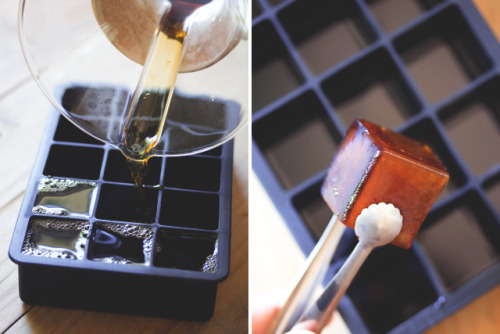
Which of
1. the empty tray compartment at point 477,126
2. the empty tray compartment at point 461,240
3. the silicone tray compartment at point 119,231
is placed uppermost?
the silicone tray compartment at point 119,231

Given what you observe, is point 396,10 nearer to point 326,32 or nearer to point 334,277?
point 326,32

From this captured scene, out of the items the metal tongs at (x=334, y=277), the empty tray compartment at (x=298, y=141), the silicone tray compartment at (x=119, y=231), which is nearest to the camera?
the metal tongs at (x=334, y=277)

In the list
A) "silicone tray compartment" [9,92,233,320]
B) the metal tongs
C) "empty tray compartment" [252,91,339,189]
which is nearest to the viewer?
the metal tongs

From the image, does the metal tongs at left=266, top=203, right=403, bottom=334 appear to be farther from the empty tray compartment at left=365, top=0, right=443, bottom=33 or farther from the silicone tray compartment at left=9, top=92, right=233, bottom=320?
the empty tray compartment at left=365, top=0, right=443, bottom=33

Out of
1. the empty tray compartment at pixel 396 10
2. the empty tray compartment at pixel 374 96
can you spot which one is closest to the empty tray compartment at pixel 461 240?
the empty tray compartment at pixel 374 96

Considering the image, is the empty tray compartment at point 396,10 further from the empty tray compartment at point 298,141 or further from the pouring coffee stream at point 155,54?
the pouring coffee stream at point 155,54

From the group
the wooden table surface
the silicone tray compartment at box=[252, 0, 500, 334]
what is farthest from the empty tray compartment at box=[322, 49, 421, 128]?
the wooden table surface
